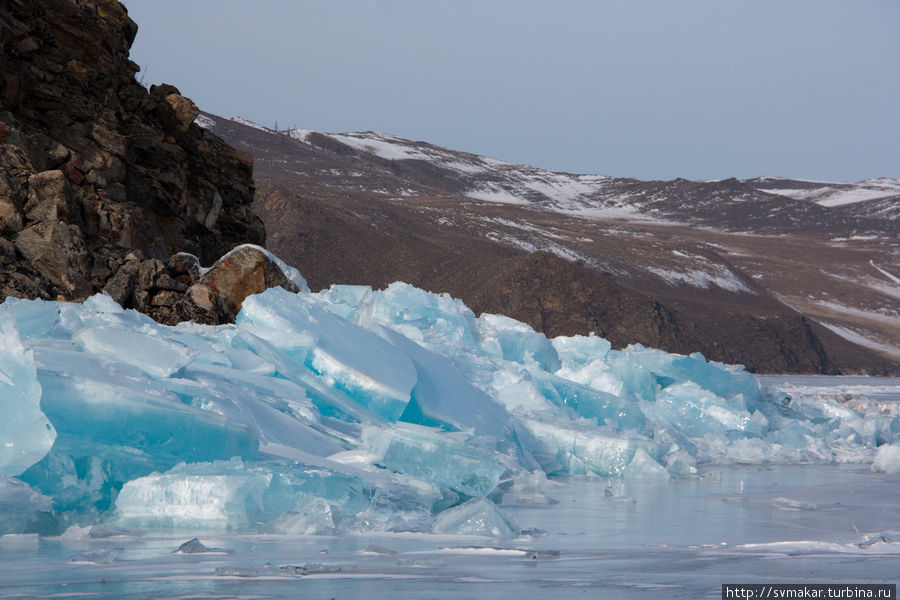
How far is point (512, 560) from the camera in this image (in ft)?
11.6

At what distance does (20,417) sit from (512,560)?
204 cm

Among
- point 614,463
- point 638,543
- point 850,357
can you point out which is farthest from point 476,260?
point 638,543

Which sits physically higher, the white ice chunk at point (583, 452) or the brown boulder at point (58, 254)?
the brown boulder at point (58, 254)

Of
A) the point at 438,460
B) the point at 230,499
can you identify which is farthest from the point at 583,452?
the point at 230,499

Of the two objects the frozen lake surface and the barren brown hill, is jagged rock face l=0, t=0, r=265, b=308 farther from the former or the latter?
the barren brown hill

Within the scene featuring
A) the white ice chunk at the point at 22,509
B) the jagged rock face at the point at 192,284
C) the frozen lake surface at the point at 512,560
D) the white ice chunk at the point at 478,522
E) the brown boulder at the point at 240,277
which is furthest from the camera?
the brown boulder at the point at 240,277

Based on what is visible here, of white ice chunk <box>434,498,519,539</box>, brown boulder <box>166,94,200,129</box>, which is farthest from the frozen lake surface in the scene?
brown boulder <box>166,94,200,129</box>

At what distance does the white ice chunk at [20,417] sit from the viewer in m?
3.84

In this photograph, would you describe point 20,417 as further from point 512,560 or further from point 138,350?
point 512,560

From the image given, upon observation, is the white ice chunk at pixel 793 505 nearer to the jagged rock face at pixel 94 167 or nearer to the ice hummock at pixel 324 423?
the ice hummock at pixel 324 423

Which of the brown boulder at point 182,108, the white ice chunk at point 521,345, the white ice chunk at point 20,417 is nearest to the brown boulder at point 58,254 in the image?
the white ice chunk at point 521,345

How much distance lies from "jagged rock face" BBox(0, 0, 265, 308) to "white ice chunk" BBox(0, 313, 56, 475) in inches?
255

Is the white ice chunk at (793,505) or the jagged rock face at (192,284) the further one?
the jagged rock face at (192,284)

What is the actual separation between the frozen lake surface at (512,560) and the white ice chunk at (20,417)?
0.32 meters
